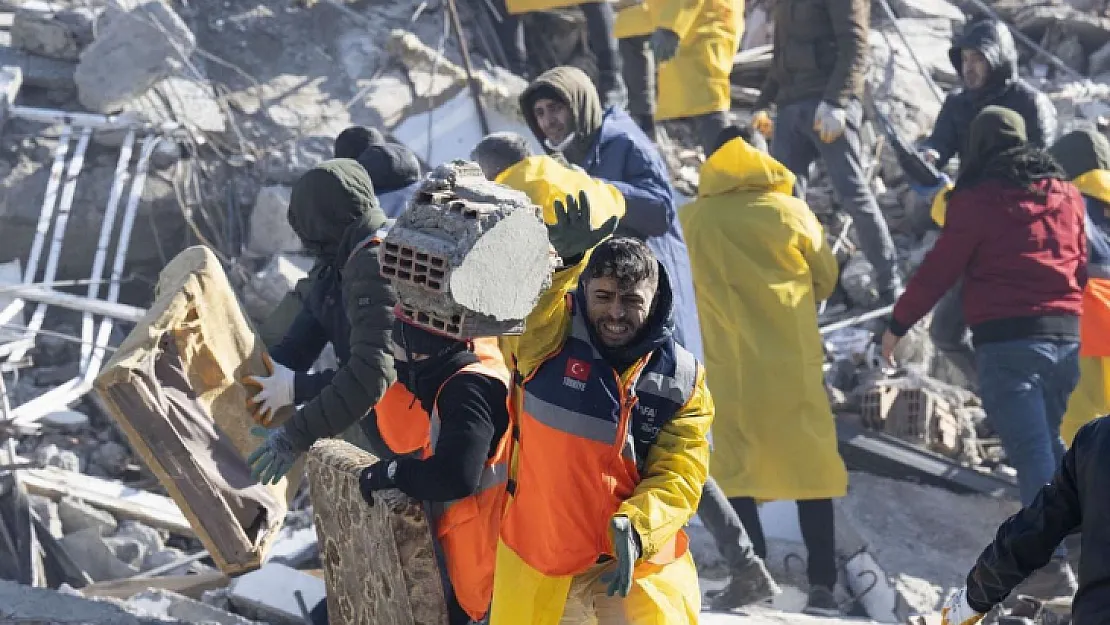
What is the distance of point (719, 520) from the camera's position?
5.71m

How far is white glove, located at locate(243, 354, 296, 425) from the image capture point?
14.3 ft

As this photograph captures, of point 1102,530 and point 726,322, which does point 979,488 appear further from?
point 1102,530

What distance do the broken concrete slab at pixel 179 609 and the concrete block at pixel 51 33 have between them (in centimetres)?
425

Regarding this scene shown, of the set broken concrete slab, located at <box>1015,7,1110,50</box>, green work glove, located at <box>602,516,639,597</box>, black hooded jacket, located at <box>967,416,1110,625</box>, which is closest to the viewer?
black hooded jacket, located at <box>967,416,1110,625</box>

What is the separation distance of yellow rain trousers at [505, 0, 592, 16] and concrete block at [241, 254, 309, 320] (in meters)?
2.47

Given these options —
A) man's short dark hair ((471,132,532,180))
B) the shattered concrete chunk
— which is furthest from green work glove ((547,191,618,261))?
the shattered concrete chunk

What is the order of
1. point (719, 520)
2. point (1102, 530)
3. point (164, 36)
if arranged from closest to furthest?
point (1102, 530), point (719, 520), point (164, 36)

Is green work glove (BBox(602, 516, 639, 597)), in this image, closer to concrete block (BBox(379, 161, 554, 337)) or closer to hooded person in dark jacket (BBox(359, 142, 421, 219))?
concrete block (BBox(379, 161, 554, 337))

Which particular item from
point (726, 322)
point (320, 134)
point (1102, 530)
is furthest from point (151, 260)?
point (1102, 530)

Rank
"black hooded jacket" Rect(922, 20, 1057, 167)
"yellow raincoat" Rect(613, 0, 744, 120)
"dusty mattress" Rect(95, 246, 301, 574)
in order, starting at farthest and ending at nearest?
"yellow raincoat" Rect(613, 0, 744, 120)
"black hooded jacket" Rect(922, 20, 1057, 167)
"dusty mattress" Rect(95, 246, 301, 574)

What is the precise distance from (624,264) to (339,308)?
4.80 ft

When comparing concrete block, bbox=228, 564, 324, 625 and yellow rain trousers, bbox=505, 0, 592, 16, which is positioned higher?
yellow rain trousers, bbox=505, 0, 592, 16

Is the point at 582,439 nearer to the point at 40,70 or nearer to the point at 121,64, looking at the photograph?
the point at 121,64

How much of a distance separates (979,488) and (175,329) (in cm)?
426
